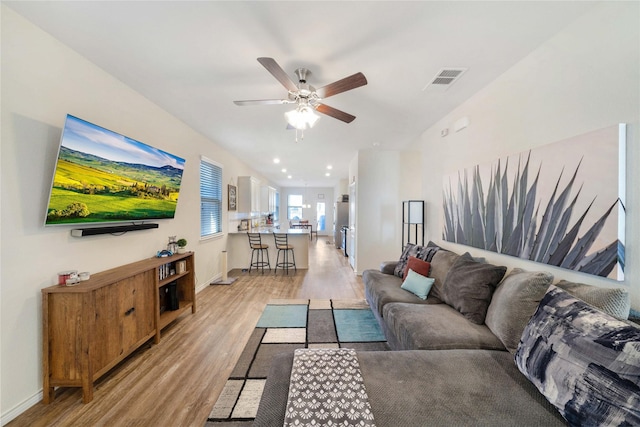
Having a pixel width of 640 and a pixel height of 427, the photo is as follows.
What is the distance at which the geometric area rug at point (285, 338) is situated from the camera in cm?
173

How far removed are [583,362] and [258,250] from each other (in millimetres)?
5569

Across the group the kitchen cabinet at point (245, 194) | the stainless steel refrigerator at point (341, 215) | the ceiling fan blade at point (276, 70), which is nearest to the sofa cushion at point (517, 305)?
the ceiling fan blade at point (276, 70)

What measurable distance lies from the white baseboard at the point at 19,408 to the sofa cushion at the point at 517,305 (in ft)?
11.1

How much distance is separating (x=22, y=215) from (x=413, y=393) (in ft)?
9.09

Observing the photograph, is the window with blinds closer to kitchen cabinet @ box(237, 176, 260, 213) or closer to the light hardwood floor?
kitchen cabinet @ box(237, 176, 260, 213)

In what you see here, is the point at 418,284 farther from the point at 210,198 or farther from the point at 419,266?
the point at 210,198

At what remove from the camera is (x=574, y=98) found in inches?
65.1

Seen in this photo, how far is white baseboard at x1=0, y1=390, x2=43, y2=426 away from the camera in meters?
1.58

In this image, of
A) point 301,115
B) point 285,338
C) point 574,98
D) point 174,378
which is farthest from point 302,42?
point 174,378

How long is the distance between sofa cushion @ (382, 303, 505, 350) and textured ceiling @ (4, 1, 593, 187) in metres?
2.26

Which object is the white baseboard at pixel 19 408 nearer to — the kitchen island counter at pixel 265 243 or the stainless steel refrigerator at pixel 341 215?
the kitchen island counter at pixel 265 243

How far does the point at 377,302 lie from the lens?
2.63 metres

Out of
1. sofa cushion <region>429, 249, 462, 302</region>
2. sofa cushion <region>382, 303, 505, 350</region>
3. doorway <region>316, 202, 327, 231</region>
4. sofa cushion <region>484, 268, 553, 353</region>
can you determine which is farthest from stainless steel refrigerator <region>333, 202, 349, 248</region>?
sofa cushion <region>484, 268, 553, 353</region>

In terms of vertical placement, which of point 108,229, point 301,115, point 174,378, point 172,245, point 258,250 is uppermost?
point 301,115
